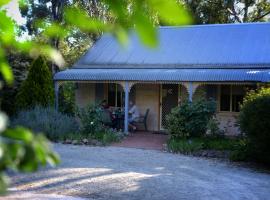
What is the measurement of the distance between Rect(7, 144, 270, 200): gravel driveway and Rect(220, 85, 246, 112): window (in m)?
7.07

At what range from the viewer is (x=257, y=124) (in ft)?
37.9

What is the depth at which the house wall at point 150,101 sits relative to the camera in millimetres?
20656

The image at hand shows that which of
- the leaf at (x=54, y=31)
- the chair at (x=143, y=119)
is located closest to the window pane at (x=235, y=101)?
the chair at (x=143, y=119)

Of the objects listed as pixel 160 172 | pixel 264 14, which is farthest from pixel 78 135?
pixel 264 14

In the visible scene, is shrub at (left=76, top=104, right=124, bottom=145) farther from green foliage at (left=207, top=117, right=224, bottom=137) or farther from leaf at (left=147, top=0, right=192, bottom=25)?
leaf at (left=147, top=0, right=192, bottom=25)

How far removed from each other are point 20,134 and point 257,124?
11.4m

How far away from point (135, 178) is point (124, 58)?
12.5 metres

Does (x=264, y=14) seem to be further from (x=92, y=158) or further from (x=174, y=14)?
(x=174, y=14)

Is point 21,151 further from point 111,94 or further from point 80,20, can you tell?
point 111,94

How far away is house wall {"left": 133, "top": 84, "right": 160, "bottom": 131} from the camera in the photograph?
20.7 metres

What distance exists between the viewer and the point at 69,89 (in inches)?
890

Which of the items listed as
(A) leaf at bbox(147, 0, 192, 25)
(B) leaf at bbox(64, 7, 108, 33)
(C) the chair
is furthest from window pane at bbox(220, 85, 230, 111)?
(A) leaf at bbox(147, 0, 192, 25)

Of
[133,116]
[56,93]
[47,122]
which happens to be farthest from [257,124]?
[56,93]

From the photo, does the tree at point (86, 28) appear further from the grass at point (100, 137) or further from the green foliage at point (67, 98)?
the green foliage at point (67, 98)
